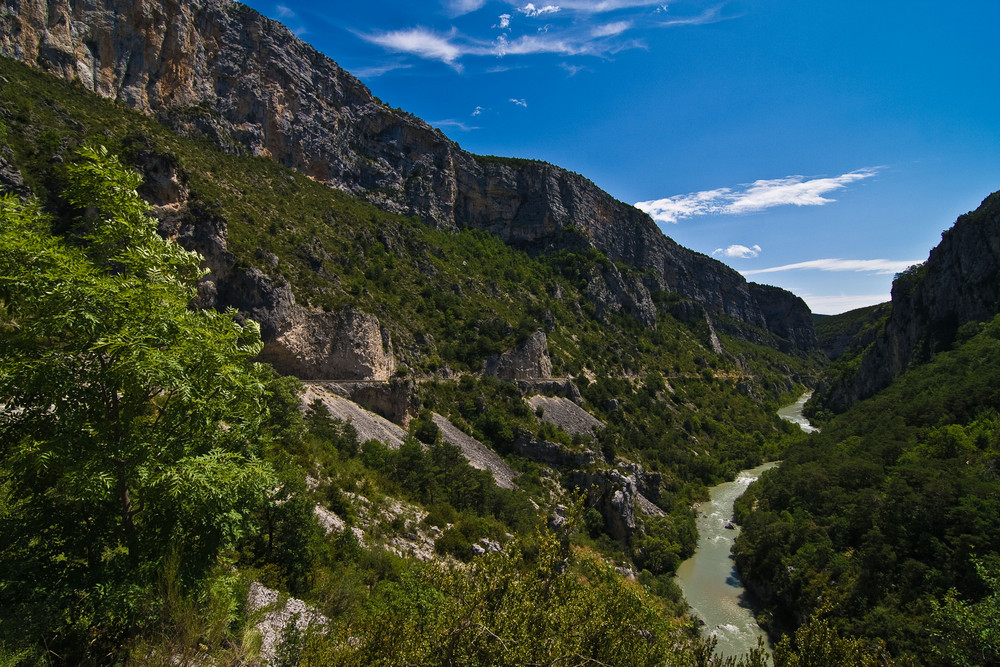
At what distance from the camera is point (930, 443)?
30.6 meters

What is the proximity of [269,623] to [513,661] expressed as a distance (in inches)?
178

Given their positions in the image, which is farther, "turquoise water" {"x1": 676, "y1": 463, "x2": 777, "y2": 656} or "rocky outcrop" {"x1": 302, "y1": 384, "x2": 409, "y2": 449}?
"rocky outcrop" {"x1": 302, "y1": 384, "x2": 409, "y2": 449}

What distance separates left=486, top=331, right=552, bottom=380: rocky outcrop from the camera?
4044 centimetres

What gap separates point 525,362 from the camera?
42.5 m

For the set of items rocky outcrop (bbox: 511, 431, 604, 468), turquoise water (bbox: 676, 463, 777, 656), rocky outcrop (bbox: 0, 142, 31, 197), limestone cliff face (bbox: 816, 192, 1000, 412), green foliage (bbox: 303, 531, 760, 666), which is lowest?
turquoise water (bbox: 676, 463, 777, 656)

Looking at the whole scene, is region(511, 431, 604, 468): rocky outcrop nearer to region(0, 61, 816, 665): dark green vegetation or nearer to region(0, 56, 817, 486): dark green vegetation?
region(0, 56, 817, 486): dark green vegetation

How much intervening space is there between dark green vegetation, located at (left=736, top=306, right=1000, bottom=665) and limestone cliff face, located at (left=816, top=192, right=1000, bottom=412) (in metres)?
12.6

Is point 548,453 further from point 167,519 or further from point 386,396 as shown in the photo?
point 167,519

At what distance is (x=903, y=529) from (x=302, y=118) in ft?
208

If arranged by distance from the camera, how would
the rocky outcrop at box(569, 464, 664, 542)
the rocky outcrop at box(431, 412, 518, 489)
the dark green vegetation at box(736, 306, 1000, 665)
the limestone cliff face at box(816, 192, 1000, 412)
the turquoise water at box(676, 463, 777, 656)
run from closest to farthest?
the dark green vegetation at box(736, 306, 1000, 665) < the turquoise water at box(676, 463, 777, 656) < the rocky outcrop at box(431, 412, 518, 489) < the rocky outcrop at box(569, 464, 664, 542) < the limestone cliff face at box(816, 192, 1000, 412)

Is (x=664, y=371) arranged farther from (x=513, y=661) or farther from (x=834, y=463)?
(x=513, y=661)

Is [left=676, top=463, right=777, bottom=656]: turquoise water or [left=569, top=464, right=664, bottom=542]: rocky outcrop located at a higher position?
[left=569, top=464, right=664, bottom=542]: rocky outcrop

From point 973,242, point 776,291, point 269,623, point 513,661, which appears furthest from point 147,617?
point 776,291

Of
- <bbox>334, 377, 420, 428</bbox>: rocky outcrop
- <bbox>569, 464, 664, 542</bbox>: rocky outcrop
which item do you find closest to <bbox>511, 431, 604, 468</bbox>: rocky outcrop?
<bbox>569, 464, 664, 542</bbox>: rocky outcrop
